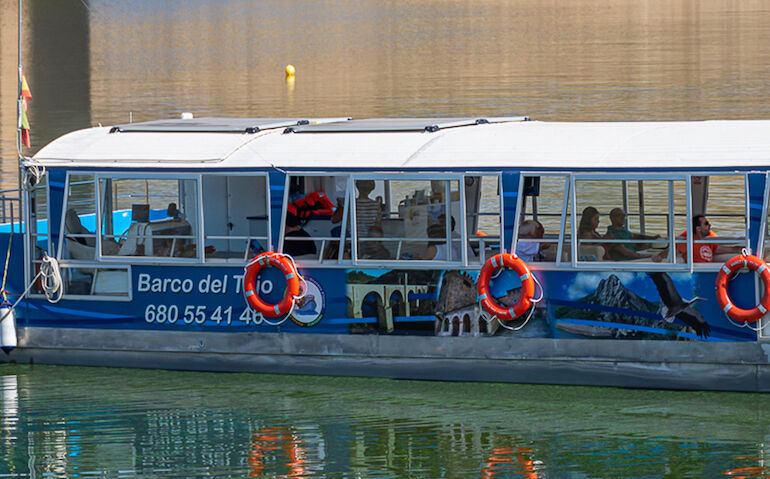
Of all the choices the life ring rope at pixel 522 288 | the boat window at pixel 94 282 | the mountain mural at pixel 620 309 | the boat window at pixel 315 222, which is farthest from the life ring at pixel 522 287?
the boat window at pixel 94 282

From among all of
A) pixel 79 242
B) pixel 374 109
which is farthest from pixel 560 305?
pixel 374 109

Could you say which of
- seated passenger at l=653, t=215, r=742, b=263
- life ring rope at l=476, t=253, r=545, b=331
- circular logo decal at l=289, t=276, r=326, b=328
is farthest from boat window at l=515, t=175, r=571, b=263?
circular logo decal at l=289, t=276, r=326, b=328

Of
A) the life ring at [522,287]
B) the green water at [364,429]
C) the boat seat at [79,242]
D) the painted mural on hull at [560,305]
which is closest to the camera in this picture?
the green water at [364,429]

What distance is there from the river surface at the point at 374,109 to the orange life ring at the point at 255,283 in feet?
3.27

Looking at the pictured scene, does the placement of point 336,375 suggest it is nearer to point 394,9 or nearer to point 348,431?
point 348,431

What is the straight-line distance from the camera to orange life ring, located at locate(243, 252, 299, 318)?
1462cm

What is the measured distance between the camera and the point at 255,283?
14.8m

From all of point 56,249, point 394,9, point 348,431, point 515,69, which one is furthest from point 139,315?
point 394,9

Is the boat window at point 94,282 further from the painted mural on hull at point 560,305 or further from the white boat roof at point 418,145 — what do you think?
the painted mural on hull at point 560,305

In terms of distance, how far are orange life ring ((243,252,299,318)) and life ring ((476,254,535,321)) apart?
216cm

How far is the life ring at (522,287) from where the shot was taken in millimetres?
13859

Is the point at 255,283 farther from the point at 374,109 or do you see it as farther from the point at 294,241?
the point at 374,109

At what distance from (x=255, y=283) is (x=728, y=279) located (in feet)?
17.4

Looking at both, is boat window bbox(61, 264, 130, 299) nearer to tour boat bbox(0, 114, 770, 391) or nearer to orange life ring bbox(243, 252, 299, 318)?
tour boat bbox(0, 114, 770, 391)
